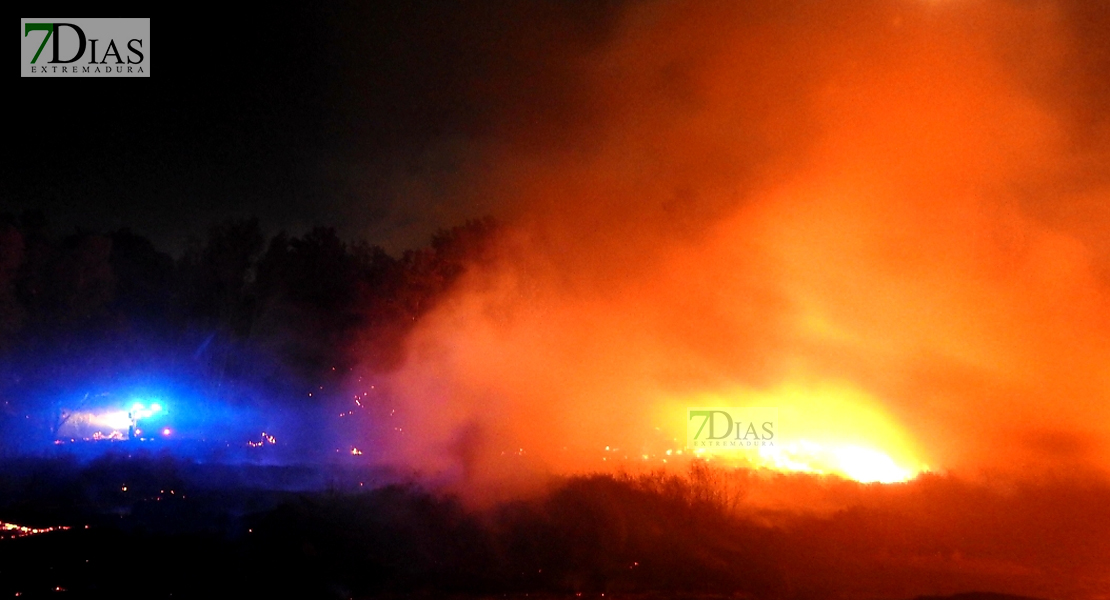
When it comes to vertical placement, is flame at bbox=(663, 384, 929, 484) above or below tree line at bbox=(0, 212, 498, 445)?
below

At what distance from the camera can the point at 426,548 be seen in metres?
12.1

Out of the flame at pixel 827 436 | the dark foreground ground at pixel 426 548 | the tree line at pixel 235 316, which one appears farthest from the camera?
the tree line at pixel 235 316

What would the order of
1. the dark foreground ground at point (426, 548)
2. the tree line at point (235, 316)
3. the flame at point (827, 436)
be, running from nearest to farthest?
1. the dark foreground ground at point (426, 548)
2. the flame at point (827, 436)
3. the tree line at point (235, 316)

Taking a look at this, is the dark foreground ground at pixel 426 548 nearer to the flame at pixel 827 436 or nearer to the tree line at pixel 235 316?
the flame at pixel 827 436

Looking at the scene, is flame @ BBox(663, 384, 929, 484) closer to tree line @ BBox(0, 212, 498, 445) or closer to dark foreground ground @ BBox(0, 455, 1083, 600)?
dark foreground ground @ BBox(0, 455, 1083, 600)

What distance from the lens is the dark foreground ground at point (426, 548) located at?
1070 cm

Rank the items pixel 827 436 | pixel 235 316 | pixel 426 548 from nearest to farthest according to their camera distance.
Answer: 1. pixel 426 548
2. pixel 827 436
3. pixel 235 316

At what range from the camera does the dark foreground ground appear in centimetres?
1070

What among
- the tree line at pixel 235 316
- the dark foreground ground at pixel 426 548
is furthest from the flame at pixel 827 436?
the tree line at pixel 235 316

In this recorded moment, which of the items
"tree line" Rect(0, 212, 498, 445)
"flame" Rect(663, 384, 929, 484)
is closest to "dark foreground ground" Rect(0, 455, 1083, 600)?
"flame" Rect(663, 384, 929, 484)

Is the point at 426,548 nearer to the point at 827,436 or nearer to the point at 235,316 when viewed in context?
the point at 827,436

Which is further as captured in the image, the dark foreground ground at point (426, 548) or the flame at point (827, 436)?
the flame at point (827, 436)

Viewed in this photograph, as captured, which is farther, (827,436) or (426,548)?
(827,436)

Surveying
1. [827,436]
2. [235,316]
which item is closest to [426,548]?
[827,436]
